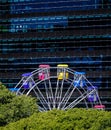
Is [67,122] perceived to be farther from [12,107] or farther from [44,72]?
[44,72]

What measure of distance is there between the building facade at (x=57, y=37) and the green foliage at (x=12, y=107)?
75.5m

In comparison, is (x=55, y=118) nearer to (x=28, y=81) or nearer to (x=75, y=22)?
(x=28, y=81)

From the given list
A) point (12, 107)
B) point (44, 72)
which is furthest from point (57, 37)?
point (12, 107)

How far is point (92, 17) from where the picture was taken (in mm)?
112812

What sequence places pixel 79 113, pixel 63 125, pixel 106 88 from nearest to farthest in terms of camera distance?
pixel 63 125, pixel 79 113, pixel 106 88

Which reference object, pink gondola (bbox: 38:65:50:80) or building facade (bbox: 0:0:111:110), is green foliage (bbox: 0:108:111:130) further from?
building facade (bbox: 0:0:111:110)

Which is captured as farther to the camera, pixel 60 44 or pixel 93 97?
pixel 60 44

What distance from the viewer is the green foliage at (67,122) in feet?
69.5

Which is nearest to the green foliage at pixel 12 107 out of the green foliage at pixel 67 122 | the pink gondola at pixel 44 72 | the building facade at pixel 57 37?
the green foliage at pixel 67 122

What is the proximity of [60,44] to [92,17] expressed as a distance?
360 inches

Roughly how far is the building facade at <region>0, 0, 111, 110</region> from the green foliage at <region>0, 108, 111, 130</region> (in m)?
85.6

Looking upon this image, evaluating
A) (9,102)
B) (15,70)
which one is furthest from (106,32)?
(9,102)

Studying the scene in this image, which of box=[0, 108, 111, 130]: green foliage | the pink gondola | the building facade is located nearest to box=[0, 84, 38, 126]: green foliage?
box=[0, 108, 111, 130]: green foliage

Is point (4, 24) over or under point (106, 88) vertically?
over
